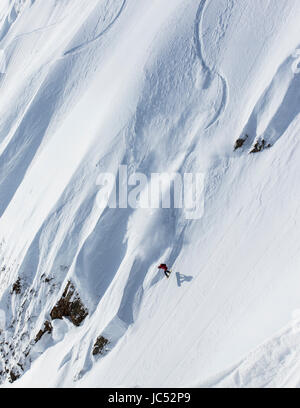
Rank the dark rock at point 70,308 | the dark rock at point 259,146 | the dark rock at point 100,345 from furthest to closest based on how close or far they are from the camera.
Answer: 1. the dark rock at point 259,146
2. the dark rock at point 70,308
3. the dark rock at point 100,345

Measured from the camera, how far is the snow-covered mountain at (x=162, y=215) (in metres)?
14.4

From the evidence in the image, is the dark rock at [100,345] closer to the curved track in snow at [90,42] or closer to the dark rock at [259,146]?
the dark rock at [259,146]

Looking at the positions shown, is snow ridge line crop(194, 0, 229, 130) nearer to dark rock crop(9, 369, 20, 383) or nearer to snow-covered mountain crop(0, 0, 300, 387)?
snow-covered mountain crop(0, 0, 300, 387)

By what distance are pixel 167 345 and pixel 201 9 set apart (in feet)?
65.4

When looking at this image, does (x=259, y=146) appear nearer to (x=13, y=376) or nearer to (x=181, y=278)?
(x=181, y=278)

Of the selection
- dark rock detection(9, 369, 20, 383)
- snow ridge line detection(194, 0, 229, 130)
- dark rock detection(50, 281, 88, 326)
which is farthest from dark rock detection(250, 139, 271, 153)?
dark rock detection(9, 369, 20, 383)

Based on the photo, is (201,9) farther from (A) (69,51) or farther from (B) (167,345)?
(B) (167,345)

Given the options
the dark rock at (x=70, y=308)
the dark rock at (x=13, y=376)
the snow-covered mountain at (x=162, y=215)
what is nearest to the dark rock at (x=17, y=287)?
the snow-covered mountain at (x=162, y=215)

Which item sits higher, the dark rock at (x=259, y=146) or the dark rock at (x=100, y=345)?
the dark rock at (x=259, y=146)

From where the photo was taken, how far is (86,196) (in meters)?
19.6

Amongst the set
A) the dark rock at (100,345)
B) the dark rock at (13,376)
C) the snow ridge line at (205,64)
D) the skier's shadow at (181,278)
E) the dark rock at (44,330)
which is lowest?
the dark rock at (13,376)

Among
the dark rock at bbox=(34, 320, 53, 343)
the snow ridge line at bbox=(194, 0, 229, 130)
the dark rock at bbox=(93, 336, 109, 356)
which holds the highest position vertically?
the snow ridge line at bbox=(194, 0, 229, 130)

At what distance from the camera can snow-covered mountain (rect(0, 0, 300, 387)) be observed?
47.1 ft
